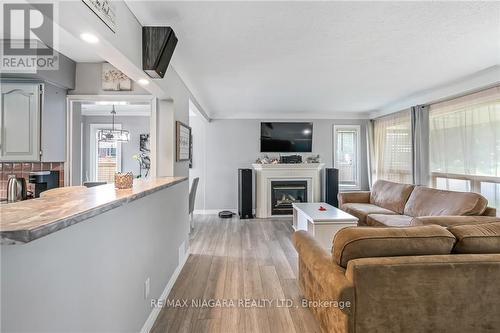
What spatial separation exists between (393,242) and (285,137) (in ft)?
16.1

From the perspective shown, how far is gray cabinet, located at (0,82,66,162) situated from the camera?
8.91ft

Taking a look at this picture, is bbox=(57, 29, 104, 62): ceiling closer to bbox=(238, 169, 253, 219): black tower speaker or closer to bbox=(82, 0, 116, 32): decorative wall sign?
bbox=(82, 0, 116, 32): decorative wall sign

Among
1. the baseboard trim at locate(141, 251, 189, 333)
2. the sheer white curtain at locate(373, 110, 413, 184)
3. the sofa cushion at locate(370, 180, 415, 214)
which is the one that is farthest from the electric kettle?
the sheer white curtain at locate(373, 110, 413, 184)

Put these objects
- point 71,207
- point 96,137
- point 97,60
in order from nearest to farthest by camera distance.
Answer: point 71,207
point 97,60
point 96,137

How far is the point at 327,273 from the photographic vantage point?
60.6 inches

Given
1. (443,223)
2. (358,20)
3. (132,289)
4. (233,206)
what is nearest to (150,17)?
(358,20)

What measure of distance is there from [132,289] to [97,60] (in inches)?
102

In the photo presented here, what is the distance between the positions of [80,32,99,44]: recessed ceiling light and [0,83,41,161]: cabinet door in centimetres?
178

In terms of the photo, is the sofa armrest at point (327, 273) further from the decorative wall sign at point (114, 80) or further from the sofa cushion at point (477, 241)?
the decorative wall sign at point (114, 80)

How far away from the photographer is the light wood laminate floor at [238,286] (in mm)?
2039

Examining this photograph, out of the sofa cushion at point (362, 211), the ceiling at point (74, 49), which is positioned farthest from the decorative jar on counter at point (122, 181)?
the sofa cushion at point (362, 211)

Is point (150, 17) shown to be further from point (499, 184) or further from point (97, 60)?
point (499, 184)

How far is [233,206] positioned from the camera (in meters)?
6.29
